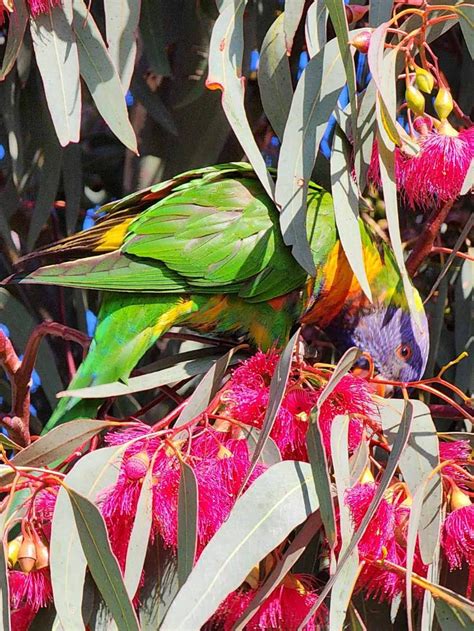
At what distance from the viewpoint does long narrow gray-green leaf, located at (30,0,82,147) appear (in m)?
1.33

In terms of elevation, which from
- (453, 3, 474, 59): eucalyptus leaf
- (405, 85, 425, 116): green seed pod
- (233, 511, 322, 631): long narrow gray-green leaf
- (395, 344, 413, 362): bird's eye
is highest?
(453, 3, 474, 59): eucalyptus leaf

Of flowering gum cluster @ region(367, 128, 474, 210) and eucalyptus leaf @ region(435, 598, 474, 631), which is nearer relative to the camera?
eucalyptus leaf @ region(435, 598, 474, 631)

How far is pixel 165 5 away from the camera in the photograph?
189 centimetres

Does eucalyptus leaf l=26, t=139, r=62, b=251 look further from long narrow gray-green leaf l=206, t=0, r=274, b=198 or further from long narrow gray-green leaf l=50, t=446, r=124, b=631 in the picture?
long narrow gray-green leaf l=50, t=446, r=124, b=631

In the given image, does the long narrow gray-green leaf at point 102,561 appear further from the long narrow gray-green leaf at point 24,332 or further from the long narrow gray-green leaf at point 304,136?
the long narrow gray-green leaf at point 24,332

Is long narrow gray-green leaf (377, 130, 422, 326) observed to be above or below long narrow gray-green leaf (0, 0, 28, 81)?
below

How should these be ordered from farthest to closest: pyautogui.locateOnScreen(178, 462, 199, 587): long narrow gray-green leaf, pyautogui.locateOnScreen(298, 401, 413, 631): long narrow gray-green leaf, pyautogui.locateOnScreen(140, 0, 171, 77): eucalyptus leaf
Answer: pyautogui.locateOnScreen(140, 0, 171, 77): eucalyptus leaf
pyautogui.locateOnScreen(178, 462, 199, 587): long narrow gray-green leaf
pyautogui.locateOnScreen(298, 401, 413, 631): long narrow gray-green leaf

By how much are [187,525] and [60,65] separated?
0.65 m

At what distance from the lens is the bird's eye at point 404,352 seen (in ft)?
6.16

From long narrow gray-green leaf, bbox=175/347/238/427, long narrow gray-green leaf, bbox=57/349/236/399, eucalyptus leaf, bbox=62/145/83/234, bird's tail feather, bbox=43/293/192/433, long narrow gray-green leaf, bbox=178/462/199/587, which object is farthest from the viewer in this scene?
eucalyptus leaf, bbox=62/145/83/234

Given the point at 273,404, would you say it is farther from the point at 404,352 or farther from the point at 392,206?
the point at 404,352

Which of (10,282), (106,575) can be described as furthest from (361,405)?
(10,282)

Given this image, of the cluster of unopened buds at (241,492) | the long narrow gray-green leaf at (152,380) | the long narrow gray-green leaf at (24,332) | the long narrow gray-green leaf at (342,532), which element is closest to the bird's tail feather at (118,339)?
the long narrow gray-green leaf at (152,380)

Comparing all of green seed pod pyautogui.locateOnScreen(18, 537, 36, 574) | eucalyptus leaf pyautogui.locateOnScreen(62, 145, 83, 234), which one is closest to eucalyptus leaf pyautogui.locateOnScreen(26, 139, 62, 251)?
eucalyptus leaf pyautogui.locateOnScreen(62, 145, 83, 234)
